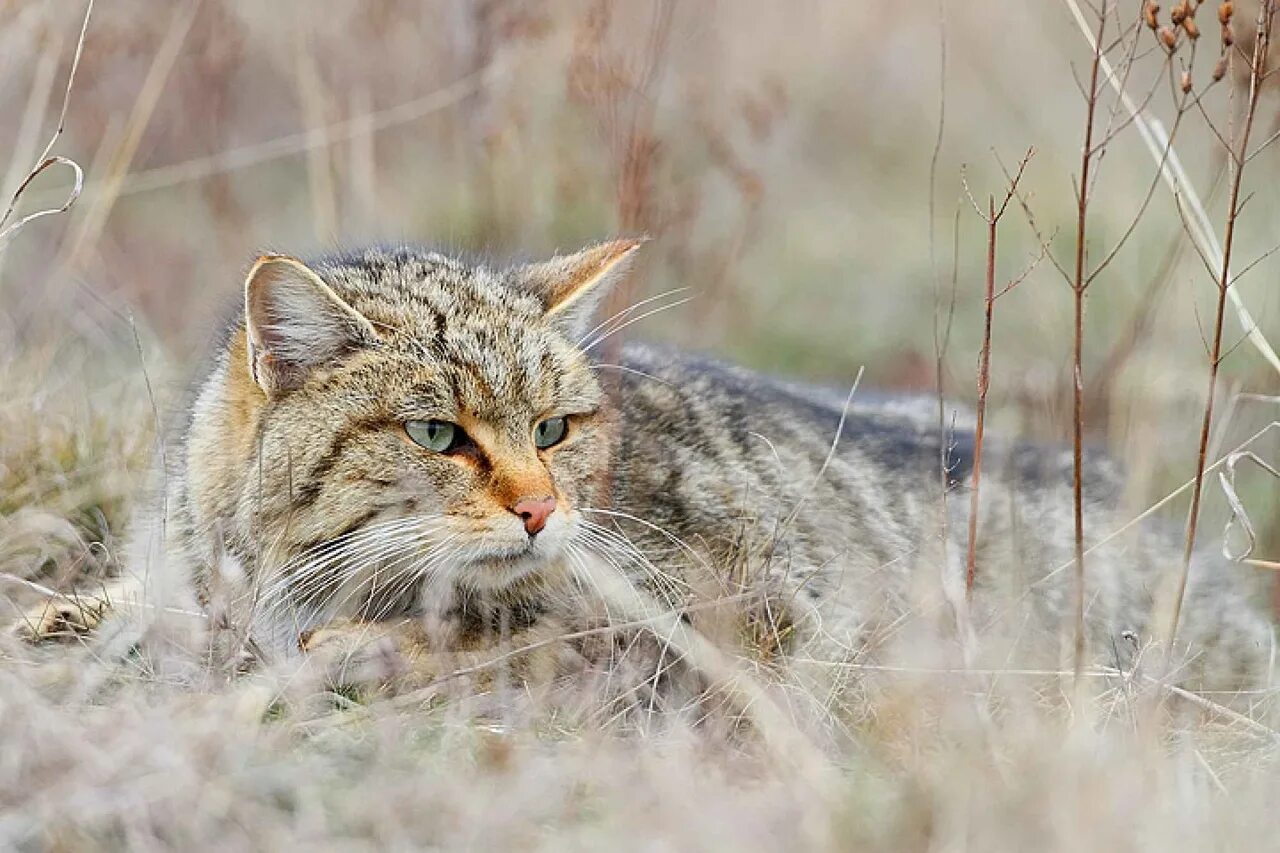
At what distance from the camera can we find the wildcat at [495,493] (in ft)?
11.3

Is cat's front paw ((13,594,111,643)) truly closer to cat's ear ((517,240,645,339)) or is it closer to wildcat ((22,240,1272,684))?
wildcat ((22,240,1272,684))

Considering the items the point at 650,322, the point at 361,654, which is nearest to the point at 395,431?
the point at 361,654

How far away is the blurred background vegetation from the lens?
16.4 feet

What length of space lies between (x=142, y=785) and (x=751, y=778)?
3.26ft

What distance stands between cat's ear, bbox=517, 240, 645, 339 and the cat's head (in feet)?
0.50

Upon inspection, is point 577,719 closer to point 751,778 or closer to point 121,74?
point 751,778

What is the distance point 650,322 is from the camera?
665 centimetres

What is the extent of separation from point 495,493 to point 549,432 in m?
0.35

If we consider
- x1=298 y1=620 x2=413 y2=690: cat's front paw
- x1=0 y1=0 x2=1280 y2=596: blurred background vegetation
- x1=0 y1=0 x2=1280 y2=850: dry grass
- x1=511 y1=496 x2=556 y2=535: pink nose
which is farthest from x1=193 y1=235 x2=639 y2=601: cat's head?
x1=0 y1=0 x2=1280 y2=596: blurred background vegetation

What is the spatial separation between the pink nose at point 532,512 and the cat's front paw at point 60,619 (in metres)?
1.00

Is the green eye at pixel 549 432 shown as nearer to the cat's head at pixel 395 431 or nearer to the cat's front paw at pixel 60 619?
the cat's head at pixel 395 431

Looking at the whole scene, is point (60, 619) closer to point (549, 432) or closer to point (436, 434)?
point (436, 434)

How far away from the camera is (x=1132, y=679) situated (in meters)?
3.24

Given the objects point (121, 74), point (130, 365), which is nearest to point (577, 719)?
point (130, 365)
